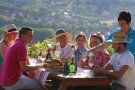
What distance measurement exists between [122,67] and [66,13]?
57.2m

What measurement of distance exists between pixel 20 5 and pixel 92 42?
54107 millimetres

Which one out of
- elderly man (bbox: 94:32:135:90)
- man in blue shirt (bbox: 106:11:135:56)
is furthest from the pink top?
elderly man (bbox: 94:32:135:90)

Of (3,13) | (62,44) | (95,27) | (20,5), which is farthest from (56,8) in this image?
(62,44)

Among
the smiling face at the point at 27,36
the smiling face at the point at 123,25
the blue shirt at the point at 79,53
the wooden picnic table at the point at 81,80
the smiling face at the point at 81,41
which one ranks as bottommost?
the wooden picnic table at the point at 81,80

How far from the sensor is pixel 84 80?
4527 millimetres

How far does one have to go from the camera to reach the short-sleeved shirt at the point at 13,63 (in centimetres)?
491

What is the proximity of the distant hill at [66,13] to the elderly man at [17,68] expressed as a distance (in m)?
42.3

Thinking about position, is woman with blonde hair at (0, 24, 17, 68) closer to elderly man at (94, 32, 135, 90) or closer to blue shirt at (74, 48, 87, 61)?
blue shirt at (74, 48, 87, 61)

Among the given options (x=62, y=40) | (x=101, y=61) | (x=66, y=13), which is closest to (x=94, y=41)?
Answer: (x=101, y=61)

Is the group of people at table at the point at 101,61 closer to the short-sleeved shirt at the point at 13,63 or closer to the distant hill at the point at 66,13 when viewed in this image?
the short-sleeved shirt at the point at 13,63

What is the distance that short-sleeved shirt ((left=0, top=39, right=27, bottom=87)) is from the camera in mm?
4913

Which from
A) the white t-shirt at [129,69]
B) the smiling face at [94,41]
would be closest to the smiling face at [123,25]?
the white t-shirt at [129,69]

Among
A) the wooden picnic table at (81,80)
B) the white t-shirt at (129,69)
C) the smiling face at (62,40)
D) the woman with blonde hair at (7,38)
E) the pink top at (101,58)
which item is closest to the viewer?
the wooden picnic table at (81,80)

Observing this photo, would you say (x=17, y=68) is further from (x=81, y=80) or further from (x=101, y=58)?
(x=101, y=58)
